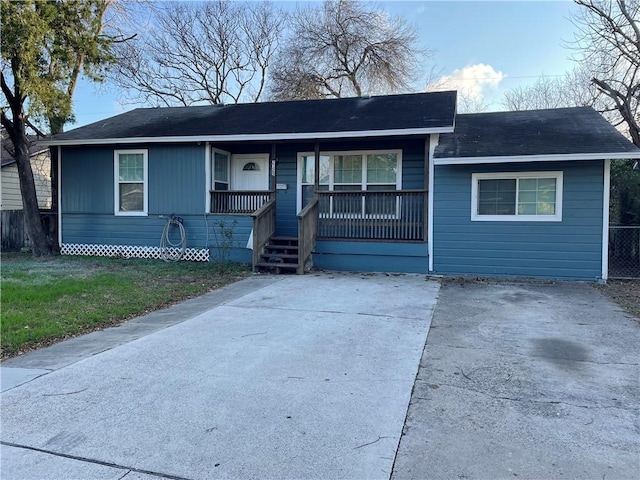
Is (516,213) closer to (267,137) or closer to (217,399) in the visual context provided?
(267,137)

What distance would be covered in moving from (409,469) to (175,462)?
1.31m

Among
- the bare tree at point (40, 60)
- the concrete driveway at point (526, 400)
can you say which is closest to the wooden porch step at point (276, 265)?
the concrete driveway at point (526, 400)

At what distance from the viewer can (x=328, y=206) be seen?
10.3 metres

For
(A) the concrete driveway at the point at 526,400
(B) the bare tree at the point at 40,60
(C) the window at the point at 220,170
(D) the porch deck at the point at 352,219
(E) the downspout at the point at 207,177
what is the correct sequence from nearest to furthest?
(A) the concrete driveway at the point at 526,400, (B) the bare tree at the point at 40,60, (D) the porch deck at the point at 352,219, (E) the downspout at the point at 207,177, (C) the window at the point at 220,170

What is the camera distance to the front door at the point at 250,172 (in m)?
11.7

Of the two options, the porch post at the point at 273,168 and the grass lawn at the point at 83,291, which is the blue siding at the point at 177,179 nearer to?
the grass lawn at the point at 83,291

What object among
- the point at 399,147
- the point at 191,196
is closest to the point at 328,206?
the point at 399,147

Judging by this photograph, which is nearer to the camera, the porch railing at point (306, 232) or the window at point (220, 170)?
the porch railing at point (306, 232)

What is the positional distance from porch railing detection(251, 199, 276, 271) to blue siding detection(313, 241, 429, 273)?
1.22 metres

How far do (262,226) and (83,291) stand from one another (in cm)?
404

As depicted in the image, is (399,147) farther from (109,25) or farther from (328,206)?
(109,25)

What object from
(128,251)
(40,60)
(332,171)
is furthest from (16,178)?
(332,171)

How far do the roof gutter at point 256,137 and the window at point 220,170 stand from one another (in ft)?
2.67

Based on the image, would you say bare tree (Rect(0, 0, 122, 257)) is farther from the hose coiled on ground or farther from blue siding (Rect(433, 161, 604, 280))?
blue siding (Rect(433, 161, 604, 280))
